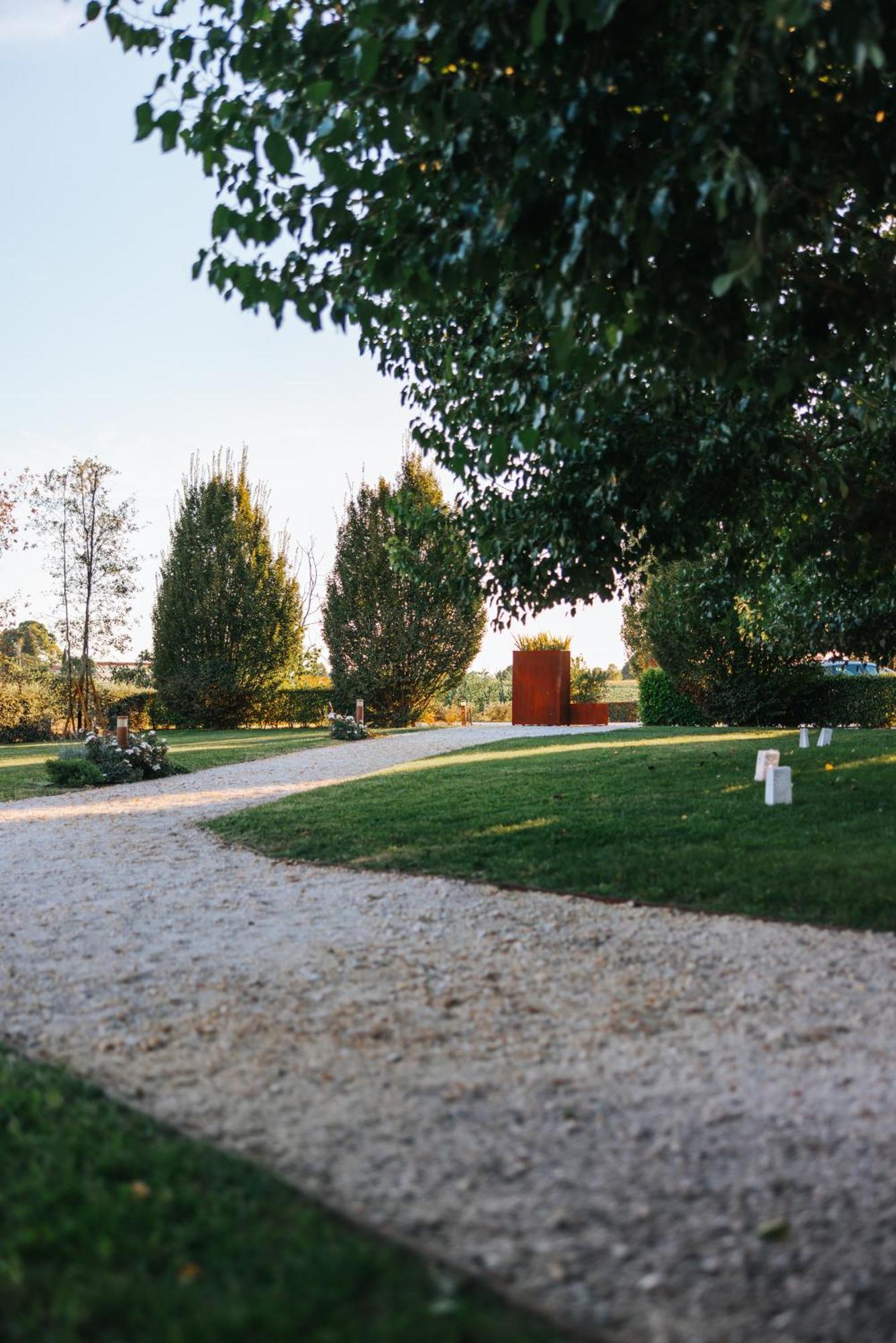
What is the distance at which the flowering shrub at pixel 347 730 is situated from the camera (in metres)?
21.4

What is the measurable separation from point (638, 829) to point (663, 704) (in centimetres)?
1578

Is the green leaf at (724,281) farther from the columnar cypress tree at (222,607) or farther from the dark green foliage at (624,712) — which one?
the dark green foliage at (624,712)

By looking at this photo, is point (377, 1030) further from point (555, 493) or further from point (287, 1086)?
point (555, 493)

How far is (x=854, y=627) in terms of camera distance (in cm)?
1627

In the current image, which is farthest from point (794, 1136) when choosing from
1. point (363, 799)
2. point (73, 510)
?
point (73, 510)

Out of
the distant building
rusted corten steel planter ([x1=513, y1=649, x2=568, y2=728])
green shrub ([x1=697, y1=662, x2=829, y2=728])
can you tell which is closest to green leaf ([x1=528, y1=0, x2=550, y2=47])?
green shrub ([x1=697, y1=662, x2=829, y2=728])

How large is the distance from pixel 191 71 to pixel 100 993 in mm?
4393

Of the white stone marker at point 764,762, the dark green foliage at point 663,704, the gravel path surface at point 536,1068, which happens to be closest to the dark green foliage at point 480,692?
the dark green foliage at point 663,704

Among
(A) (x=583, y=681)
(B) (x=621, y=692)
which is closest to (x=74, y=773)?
(A) (x=583, y=681)

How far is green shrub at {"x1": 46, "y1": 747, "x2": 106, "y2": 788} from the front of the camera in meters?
13.9

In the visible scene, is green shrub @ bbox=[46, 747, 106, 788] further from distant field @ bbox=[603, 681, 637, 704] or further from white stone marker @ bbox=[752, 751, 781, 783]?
distant field @ bbox=[603, 681, 637, 704]

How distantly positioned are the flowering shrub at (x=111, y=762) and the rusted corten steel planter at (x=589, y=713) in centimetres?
1224

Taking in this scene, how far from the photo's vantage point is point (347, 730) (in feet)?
70.4

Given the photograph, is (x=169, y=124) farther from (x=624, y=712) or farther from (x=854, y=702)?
(x=624, y=712)
